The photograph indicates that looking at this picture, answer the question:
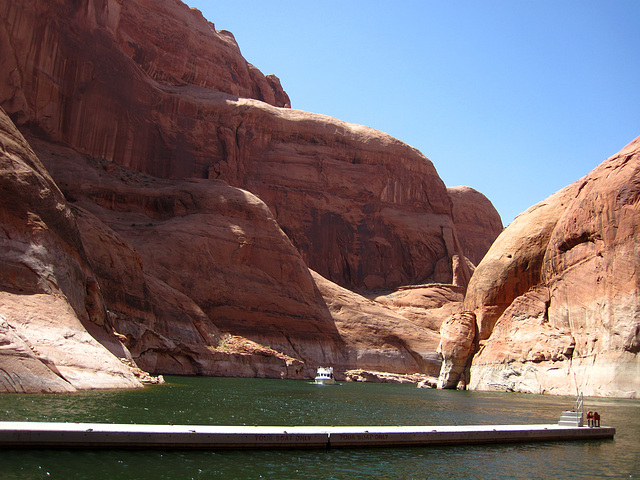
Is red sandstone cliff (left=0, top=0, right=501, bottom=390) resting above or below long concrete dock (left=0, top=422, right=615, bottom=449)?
above

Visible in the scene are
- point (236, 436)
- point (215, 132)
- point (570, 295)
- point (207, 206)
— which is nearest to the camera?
point (236, 436)

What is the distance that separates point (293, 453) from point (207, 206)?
2004 inches

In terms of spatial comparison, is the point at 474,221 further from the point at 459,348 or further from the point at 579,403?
the point at 579,403

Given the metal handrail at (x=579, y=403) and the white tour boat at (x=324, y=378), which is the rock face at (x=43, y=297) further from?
the white tour boat at (x=324, y=378)

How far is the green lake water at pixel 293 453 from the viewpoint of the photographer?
514 inches

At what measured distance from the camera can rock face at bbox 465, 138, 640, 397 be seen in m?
38.2

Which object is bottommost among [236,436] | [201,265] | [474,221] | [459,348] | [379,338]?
[236,436]

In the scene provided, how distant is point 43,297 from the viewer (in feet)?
87.0

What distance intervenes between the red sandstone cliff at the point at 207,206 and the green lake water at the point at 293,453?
5.09 m

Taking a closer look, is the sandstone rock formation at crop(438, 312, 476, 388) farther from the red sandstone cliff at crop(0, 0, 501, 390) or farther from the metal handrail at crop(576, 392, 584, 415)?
the metal handrail at crop(576, 392, 584, 415)

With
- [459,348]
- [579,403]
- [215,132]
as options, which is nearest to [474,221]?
[215,132]

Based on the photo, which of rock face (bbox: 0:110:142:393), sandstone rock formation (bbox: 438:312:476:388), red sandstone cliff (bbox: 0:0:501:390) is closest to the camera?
rock face (bbox: 0:110:142:393)

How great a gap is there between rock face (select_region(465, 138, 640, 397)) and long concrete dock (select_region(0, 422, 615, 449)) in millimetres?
19870

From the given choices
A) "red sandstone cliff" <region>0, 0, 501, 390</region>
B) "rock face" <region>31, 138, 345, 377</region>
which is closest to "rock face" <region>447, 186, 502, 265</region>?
"red sandstone cliff" <region>0, 0, 501, 390</region>
